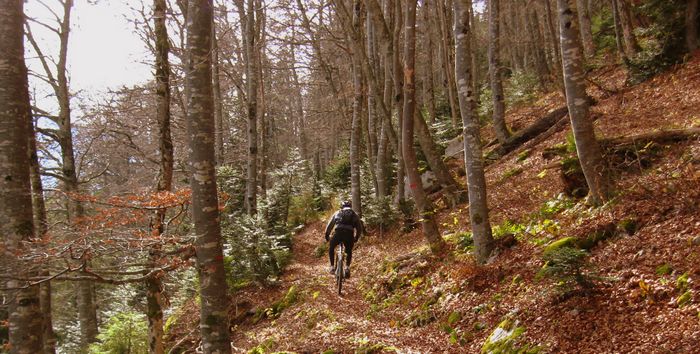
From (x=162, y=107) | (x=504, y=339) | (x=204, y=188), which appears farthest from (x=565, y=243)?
(x=162, y=107)

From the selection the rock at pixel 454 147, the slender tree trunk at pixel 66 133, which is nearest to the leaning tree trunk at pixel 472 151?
the rock at pixel 454 147

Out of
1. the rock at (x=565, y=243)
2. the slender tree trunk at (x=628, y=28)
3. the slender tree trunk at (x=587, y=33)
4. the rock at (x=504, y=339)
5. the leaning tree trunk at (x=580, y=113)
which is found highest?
the slender tree trunk at (x=587, y=33)

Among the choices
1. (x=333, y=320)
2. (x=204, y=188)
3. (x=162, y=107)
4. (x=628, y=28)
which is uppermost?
(x=628, y=28)

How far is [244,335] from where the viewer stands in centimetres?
966

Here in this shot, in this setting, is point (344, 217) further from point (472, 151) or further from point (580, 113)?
point (580, 113)

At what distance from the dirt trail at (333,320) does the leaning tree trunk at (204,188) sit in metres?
2.35

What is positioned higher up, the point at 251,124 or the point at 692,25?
the point at 692,25

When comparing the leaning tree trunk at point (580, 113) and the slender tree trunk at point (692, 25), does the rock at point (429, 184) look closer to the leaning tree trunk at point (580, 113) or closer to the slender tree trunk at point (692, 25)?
the slender tree trunk at point (692, 25)

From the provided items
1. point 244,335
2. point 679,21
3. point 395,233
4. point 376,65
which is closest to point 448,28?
point 376,65

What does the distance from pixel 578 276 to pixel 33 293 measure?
5.59 meters

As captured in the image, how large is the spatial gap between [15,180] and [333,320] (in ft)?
17.3

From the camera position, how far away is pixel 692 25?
38.8ft

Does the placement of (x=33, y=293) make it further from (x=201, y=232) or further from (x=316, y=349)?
(x=316, y=349)

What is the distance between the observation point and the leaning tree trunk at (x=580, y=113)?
6.49 meters
